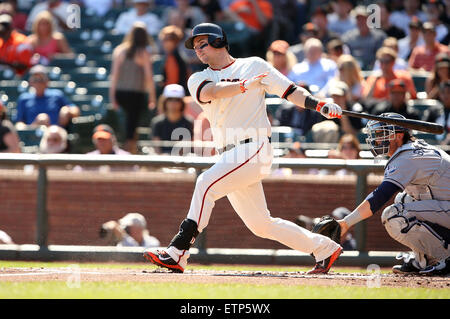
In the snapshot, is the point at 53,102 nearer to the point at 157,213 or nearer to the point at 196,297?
the point at 157,213

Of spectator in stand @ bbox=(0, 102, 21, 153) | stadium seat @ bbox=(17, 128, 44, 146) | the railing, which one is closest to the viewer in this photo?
the railing

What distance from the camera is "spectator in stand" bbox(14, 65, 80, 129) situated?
11930 mm

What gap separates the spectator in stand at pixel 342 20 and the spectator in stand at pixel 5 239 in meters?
6.38

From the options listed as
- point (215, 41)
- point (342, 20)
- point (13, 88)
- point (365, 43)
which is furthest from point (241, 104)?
point (13, 88)

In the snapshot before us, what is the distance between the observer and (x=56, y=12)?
51.5ft

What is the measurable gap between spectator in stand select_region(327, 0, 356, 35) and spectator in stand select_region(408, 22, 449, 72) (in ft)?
4.41

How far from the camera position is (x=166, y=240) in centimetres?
921

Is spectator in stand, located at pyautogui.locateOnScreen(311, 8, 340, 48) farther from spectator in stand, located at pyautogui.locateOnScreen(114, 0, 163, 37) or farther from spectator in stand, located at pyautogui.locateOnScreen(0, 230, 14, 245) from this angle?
spectator in stand, located at pyautogui.locateOnScreen(0, 230, 14, 245)

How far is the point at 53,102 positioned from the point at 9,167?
9.04 feet

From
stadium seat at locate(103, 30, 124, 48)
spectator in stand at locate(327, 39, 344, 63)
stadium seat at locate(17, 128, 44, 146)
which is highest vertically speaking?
stadium seat at locate(103, 30, 124, 48)

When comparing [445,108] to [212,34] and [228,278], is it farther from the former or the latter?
[228,278]

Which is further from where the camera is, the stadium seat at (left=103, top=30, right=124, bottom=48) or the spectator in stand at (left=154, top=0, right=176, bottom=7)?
the spectator in stand at (left=154, top=0, right=176, bottom=7)

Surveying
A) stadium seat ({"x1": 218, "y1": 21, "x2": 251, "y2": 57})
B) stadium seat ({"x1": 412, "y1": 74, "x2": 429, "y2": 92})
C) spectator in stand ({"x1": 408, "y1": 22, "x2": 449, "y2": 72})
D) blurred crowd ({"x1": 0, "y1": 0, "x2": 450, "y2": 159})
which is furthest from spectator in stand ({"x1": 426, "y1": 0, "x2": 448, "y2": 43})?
stadium seat ({"x1": 218, "y1": 21, "x2": 251, "y2": 57})

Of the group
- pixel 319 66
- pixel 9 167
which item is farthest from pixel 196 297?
pixel 319 66
